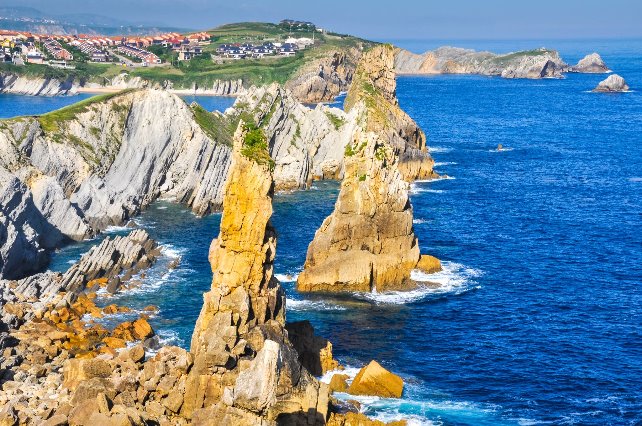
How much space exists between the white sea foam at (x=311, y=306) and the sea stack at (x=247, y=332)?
2151 centimetres

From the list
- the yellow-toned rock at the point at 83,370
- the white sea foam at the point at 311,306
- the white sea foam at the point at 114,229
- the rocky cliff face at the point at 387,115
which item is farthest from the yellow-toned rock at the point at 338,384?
the rocky cliff face at the point at 387,115

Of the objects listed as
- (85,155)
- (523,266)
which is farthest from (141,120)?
(523,266)

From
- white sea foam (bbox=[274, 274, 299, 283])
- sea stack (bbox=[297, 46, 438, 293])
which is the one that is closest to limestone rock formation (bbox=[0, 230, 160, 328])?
white sea foam (bbox=[274, 274, 299, 283])

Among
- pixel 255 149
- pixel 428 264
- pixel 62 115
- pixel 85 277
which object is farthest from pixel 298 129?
pixel 255 149

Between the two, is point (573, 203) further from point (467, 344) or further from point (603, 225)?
point (467, 344)

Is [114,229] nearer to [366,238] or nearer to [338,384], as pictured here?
[366,238]

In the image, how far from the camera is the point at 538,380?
6794cm

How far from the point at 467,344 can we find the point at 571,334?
10.1 meters

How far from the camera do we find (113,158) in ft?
436

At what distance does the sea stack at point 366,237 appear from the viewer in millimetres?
90438

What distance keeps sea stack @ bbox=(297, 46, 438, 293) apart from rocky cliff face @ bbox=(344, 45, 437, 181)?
55.7 meters

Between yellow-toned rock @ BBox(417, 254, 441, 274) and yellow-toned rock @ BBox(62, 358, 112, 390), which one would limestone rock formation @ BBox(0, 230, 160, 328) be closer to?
yellow-toned rock @ BBox(62, 358, 112, 390)

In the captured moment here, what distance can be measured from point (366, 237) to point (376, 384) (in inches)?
1210

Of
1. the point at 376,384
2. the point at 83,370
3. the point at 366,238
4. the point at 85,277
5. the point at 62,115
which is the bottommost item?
the point at 83,370
